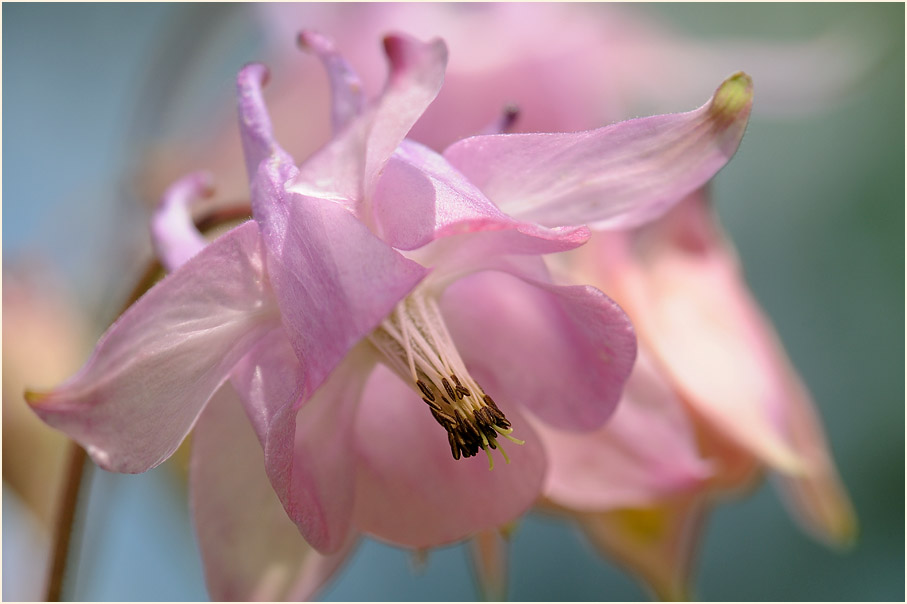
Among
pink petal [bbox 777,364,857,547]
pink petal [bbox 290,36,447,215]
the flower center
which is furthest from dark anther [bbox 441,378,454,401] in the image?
pink petal [bbox 777,364,857,547]

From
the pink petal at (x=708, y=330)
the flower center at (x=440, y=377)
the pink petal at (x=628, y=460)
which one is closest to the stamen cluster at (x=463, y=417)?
the flower center at (x=440, y=377)

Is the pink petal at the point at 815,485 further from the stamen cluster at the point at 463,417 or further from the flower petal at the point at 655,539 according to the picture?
the stamen cluster at the point at 463,417

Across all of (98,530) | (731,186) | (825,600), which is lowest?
(825,600)

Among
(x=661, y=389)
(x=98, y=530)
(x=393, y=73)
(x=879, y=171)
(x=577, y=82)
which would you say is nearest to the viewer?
(x=393, y=73)

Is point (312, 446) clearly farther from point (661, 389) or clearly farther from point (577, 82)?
point (577, 82)

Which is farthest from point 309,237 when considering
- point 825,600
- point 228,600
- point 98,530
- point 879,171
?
point 879,171

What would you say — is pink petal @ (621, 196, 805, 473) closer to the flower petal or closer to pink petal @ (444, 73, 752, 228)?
the flower petal
